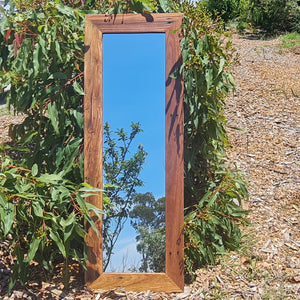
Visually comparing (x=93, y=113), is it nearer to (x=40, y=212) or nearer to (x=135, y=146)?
(x=135, y=146)

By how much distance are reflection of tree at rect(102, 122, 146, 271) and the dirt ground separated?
0.39 m

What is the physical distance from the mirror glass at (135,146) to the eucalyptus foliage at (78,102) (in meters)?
0.14

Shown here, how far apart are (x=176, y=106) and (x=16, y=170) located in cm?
110

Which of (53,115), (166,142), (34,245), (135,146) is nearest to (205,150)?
(166,142)

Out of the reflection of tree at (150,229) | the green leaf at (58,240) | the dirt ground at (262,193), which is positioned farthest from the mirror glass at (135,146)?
the green leaf at (58,240)

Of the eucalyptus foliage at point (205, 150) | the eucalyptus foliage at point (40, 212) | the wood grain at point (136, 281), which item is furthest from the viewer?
the eucalyptus foliage at point (205, 150)

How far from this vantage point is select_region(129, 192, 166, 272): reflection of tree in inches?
119

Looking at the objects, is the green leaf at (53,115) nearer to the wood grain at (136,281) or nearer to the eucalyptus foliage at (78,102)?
the eucalyptus foliage at (78,102)

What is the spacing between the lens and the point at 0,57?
361 centimetres

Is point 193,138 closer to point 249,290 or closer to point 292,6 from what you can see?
point 249,290

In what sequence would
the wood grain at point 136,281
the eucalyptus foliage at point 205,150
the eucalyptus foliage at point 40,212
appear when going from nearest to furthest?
1. the eucalyptus foliage at point 40,212
2. the wood grain at point 136,281
3. the eucalyptus foliage at point 205,150

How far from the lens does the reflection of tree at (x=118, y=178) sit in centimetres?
303

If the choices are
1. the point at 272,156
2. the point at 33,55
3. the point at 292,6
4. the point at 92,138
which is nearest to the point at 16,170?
the point at 92,138

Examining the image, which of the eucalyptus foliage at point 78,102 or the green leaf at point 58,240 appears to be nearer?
the green leaf at point 58,240
